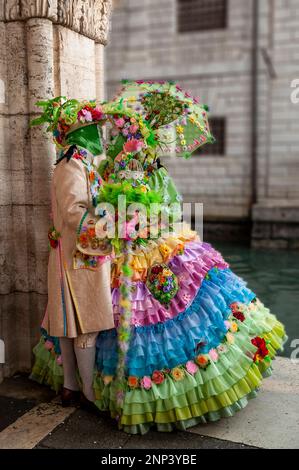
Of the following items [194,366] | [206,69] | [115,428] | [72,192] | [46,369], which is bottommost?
[115,428]

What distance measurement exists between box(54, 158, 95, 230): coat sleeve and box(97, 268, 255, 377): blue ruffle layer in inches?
30.1

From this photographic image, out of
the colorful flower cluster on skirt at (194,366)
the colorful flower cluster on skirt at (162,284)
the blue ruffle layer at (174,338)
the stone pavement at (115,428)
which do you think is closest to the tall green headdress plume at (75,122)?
the colorful flower cluster on skirt at (162,284)

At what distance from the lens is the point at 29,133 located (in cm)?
360

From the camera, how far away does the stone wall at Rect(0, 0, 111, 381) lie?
349 cm

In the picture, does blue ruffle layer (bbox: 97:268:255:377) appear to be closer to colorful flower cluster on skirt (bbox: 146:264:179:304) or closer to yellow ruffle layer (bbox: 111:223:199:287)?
colorful flower cluster on skirt (bbox: 146:264:179:304)

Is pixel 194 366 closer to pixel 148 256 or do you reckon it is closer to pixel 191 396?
pixel 191 396

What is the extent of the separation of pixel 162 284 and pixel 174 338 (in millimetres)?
331

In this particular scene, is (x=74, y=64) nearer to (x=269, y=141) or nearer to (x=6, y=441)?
(x=6, y=441)

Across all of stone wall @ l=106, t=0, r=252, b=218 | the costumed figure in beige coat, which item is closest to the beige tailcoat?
the costumed figure in beige coat

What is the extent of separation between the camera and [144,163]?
12.6ft

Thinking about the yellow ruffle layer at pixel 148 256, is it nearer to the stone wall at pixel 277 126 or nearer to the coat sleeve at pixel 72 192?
the coat sleeve at pixel 72 192

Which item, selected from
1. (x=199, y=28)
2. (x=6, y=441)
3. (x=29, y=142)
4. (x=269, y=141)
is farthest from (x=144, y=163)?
(x=199, y=28)

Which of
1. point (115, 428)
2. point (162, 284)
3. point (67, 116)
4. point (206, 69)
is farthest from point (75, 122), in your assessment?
point (206, 69)

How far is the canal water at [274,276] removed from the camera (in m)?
6.48
